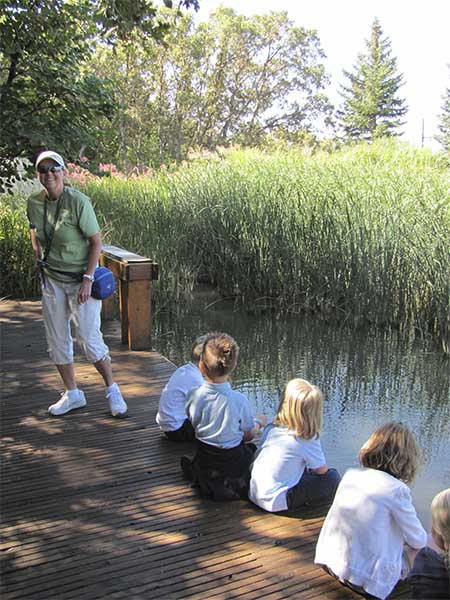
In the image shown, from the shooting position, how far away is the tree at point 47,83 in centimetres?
468

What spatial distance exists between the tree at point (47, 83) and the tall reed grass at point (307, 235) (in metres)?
2.89

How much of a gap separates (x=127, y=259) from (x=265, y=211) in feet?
10.6

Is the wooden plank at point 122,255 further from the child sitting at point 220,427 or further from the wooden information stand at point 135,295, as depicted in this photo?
the child sitting at point 220,427

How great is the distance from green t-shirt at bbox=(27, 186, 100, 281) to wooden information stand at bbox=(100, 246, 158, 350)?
1.38m

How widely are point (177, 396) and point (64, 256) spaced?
93 cm

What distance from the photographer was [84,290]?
3.22 metres

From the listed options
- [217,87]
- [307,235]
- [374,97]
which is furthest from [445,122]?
[307,235]

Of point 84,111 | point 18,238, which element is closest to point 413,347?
point 84,111

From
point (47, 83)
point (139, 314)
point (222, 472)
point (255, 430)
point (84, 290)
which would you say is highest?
point (47, 83)

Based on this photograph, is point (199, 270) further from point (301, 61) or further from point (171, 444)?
point (301, 61)

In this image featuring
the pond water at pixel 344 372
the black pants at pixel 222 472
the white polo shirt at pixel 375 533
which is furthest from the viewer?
the pond water at pixel 344 372

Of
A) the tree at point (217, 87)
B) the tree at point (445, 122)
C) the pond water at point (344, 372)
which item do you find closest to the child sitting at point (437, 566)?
the pond water at point (344, 372)

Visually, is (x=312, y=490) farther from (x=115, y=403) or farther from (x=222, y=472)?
(x=115, y=403)

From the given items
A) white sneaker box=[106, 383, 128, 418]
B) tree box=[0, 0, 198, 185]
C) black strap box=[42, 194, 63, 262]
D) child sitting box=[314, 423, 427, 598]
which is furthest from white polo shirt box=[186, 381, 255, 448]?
tree box=[0, 0, 198, 185]
